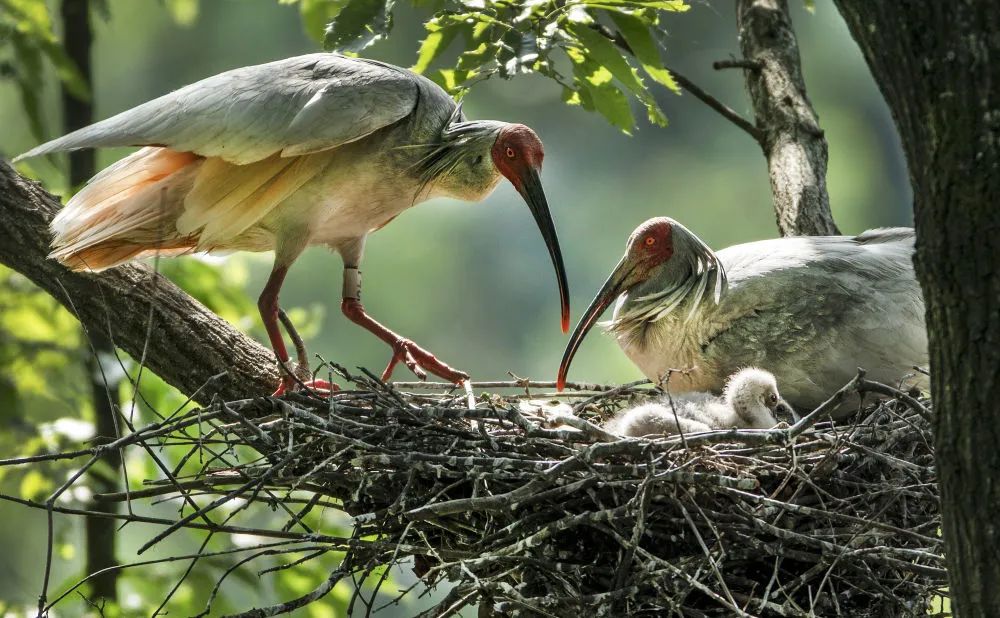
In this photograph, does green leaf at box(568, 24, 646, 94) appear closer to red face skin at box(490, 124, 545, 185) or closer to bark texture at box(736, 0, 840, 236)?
red face skin at box(490, 124, 545, 185)

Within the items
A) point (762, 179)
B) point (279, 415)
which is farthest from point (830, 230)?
point (762, 179)

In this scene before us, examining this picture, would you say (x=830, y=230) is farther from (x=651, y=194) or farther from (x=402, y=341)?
(x=651, y=194)

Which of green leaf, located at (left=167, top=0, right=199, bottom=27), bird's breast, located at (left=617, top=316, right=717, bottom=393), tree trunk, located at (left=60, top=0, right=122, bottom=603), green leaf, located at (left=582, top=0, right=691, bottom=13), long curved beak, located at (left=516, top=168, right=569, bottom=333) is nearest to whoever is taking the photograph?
green leaf, located at (left=582, top=0, right=691, bottom=13)

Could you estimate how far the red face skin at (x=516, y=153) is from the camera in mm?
4641

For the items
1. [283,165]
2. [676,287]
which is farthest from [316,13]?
[676,287]

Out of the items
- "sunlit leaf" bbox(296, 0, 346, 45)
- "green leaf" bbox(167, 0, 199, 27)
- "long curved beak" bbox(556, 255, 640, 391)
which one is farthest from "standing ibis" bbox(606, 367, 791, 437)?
"green leaf" bbox(167, 0, 199, 27)

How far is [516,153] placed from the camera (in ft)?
15.3

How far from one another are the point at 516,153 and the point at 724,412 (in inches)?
56.2

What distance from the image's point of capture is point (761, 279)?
14.3 feet

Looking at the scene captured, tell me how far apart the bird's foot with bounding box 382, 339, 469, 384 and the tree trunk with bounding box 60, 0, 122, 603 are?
133 cm

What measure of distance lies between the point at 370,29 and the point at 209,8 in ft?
87.4

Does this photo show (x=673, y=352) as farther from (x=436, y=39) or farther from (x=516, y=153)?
(x=436, y=39)

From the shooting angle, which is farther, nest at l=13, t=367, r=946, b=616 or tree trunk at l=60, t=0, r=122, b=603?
tree trunk at l=60, t=0, r=122, b=603

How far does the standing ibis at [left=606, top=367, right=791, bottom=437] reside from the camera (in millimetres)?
3670
